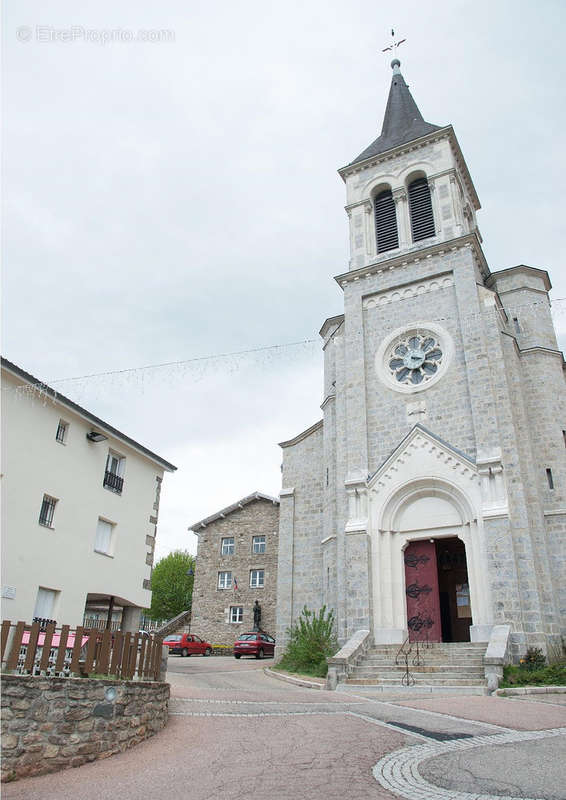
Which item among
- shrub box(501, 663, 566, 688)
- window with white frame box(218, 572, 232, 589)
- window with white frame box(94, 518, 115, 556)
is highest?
window with white frame box(218, 572, 232, 589)

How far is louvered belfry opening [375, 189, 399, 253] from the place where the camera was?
77.7 ft

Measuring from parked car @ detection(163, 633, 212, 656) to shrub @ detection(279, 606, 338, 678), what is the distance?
8.20 meters

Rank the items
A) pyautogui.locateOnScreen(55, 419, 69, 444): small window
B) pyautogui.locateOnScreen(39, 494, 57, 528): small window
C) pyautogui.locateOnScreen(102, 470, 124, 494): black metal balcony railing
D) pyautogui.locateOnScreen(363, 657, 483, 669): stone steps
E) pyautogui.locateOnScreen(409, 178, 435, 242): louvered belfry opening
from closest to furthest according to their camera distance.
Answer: pyautogui.locateOnScreen(39, 494, 57, 528): small window, pyautogui.locateOnScreen(55, 419, 69, 444): small window, pyautogui.locateOnScreen(363, 657, 483, 669): stone steps, pyautogui.locateOnScreen(102, 470, 124, 494): black metal balcony railing, pyautogui.locateOnScreen(409, 178, 435, 242): louvered belfry opening

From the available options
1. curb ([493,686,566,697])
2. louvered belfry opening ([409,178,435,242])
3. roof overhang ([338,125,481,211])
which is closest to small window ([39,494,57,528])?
curb ([493,686,566,697])

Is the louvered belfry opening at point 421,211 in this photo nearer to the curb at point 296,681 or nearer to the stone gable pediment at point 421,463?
the stone gable pediment at point 421,463

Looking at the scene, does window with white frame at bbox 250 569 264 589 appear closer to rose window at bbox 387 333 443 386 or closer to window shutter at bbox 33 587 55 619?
rose window at bbox 387 333 443 386

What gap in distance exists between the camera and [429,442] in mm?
18750

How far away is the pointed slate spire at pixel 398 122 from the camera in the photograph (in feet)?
83.3

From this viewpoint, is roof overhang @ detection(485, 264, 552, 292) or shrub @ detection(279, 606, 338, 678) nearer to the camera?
shrub @ detection(279, 606, 338, 678)

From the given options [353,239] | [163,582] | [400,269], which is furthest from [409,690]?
[163,582]

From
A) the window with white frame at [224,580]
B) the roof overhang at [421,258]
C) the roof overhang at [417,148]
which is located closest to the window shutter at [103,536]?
the roof overhang at [421,258]

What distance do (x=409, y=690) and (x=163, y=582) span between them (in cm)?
3914

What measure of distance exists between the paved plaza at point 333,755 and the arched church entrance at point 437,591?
22.6 ft

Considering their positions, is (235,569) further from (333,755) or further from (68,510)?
(333,755)
